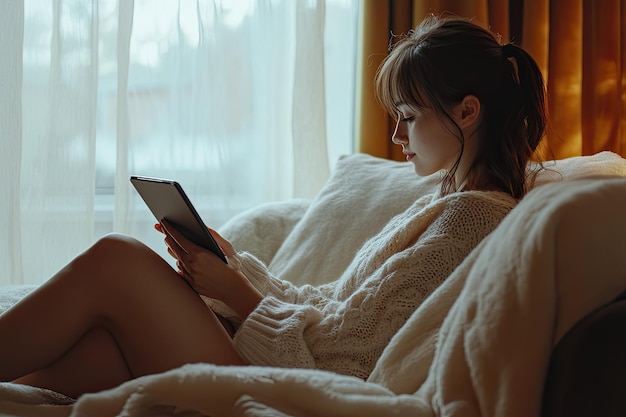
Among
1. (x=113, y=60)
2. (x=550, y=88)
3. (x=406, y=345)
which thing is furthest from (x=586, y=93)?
(x=406, y=345)

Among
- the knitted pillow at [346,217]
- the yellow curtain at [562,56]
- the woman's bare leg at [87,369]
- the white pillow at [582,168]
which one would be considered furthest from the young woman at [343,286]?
the yellow curtain at [562,56]

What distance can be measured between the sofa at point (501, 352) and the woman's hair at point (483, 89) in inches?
15.6

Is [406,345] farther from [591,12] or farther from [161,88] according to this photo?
[591,12]

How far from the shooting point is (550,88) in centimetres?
264

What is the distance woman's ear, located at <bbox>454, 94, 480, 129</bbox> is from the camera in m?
1.48

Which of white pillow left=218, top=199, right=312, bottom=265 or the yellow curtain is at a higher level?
the yellow curtain

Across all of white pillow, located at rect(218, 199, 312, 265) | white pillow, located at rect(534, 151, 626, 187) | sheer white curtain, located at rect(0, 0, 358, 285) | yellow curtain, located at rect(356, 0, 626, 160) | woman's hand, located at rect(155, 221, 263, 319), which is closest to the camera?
woman's hand, located at rect(155, 221, 263, 319)

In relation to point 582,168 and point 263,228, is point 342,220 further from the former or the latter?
point 582,168

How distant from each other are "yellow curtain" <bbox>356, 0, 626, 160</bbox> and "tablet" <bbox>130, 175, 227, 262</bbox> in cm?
128

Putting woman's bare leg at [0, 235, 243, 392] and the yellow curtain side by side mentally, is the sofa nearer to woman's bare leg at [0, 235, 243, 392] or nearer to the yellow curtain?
woman's bare leg at [0, 235, 243, 392]

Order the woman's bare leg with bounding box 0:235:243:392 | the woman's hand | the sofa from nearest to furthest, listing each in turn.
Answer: the sofa, the woman's bare leg with bounding box 0:235:243:392, the woman's hand

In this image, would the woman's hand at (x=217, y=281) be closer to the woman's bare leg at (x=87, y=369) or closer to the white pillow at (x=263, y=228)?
the woman's bare leg at (x=87, y=369)

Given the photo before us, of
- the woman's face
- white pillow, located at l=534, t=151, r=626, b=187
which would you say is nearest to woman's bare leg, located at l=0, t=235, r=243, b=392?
the woman's face

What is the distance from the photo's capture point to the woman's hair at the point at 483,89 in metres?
1.48
